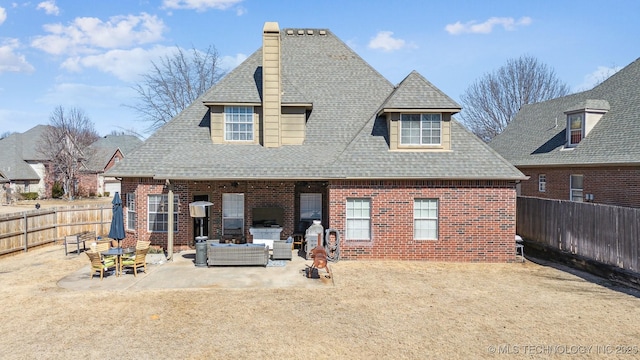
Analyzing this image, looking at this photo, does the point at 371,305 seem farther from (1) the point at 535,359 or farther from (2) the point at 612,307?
(2) the point at 612,307

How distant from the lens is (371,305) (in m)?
8.96

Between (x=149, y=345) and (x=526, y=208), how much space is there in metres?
15.6

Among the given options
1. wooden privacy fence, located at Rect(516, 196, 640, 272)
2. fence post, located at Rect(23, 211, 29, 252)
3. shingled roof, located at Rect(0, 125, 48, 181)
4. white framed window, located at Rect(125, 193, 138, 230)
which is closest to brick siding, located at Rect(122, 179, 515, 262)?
wooden privacy fence, located at Rect(516, 196, 640, 272)

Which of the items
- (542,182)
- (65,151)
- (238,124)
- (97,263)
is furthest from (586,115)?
(65,151)

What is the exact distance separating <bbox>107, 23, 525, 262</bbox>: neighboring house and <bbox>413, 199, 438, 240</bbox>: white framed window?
4 cm

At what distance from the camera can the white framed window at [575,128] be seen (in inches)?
726

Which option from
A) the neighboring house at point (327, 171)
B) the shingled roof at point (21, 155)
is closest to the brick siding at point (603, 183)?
the neighboring house at point (327, 171)

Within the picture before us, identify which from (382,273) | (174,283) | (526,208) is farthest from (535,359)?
(526,208)

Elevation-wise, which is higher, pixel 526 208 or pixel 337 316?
pixel 526 208

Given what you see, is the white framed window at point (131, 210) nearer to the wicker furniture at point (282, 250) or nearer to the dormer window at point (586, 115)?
the wicker furniture at point (282, 250)

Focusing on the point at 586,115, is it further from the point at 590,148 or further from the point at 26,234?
the point at 26,234

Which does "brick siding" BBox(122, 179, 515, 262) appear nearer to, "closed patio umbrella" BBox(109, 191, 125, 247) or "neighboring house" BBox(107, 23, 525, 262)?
"neighboring house" BBox(107, 23, 525, 262)

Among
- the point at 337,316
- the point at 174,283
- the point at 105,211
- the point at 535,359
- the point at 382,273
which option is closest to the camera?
the point at 535,359

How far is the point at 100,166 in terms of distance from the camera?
153 feet
